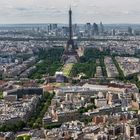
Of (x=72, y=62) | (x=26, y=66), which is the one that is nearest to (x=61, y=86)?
(x=26, y=66)

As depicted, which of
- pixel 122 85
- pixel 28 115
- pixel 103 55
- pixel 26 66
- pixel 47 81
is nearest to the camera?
pixel 28 115

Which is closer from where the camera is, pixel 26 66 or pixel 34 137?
pixel 34 137

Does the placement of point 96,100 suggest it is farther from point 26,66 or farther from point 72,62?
point 72,62

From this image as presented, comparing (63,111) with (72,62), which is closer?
(63,111)

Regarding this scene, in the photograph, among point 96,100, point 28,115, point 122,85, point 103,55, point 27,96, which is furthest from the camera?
point 103,55

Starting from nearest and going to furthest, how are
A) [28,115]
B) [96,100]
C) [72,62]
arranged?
1. [28,115]
2. [96,100]
3. [72,62]

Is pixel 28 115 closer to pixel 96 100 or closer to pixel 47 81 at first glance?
pixel 96 100

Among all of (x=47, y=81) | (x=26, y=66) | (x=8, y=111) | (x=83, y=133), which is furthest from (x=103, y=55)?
(x=83, y=133)

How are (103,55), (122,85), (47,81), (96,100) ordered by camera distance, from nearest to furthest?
(96,100) → (122,85) → (47,81) → (103,55)
